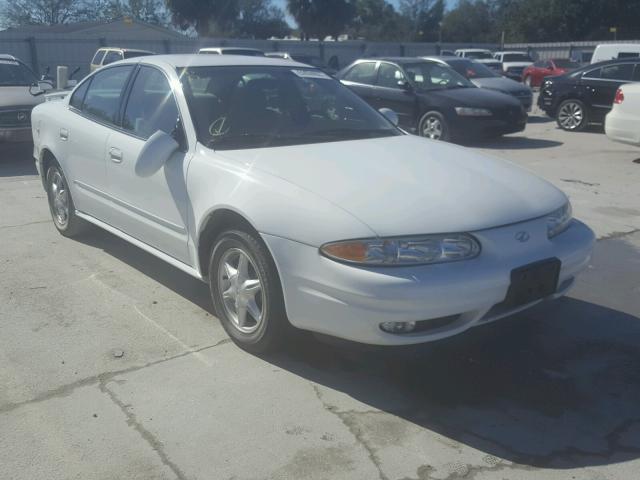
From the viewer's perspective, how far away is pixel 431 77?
12719mm

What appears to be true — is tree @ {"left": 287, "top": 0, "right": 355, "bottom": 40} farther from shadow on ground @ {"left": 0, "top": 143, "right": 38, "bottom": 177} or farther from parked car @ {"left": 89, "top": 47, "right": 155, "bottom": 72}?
shadow on ground @ {"left": 0, "top": 143, "right": 38, "bottom": 177}

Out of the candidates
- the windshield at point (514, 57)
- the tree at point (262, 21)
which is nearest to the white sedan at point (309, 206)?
the windshield at point (514, 57)

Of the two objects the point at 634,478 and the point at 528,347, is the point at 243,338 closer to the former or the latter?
the point at 528,347

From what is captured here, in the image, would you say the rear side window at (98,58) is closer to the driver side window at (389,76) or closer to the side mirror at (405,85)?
the driver side window at (389,76)

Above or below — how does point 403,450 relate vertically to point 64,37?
below

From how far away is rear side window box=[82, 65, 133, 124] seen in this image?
515 cm

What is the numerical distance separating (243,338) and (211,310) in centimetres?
72

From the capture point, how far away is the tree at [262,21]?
208 feet

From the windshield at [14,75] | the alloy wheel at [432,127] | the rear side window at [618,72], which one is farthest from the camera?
the rear side window at [618,72]

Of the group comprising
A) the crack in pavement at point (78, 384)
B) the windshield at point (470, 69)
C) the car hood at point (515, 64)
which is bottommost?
the crack in pavement at point (78, 384)

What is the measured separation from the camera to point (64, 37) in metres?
26.7

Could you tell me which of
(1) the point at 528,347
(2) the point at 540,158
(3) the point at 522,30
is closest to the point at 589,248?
(1) the point at 528,347

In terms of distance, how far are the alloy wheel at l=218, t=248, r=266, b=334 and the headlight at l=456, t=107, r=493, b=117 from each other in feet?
28.6

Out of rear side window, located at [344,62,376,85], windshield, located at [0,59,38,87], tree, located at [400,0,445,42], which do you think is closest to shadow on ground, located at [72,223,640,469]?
windshield, located at [0,59,38,87]
